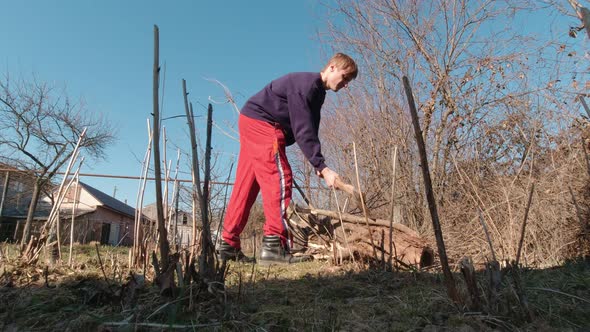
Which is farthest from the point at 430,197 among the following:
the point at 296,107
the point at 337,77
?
the point at 337,77

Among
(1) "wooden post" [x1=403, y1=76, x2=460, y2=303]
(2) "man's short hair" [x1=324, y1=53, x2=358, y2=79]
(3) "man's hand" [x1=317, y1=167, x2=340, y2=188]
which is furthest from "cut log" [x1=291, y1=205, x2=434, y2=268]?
(1) "wooden post" [x1=403, y1=76, x2=460, y2=303]

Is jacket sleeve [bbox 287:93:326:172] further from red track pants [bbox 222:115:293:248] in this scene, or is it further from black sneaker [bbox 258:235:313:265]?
black sneaker [bbox 258:235:313:265]

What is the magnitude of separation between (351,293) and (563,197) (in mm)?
2384

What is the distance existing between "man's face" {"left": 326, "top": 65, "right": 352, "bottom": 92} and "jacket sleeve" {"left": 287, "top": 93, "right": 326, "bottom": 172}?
281 mm

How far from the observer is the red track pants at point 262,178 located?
9.00 ft

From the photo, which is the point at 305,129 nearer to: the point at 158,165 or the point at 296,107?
the point at 296,107

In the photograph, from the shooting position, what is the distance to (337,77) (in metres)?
2.85

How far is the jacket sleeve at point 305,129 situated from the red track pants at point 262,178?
0.69 ft

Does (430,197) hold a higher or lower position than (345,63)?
lower

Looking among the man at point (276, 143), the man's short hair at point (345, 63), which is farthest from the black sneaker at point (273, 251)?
the man's short hair at point (345, 63)

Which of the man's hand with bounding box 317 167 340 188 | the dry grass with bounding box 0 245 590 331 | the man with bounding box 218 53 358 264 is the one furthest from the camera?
the man with bounding box 218 53 358 264

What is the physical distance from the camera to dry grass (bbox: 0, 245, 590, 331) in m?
1.10

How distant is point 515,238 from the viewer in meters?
2.88

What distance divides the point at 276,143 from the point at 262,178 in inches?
11.2
